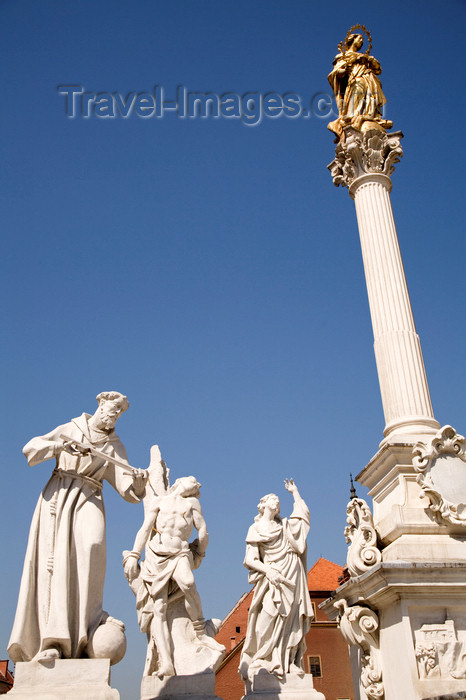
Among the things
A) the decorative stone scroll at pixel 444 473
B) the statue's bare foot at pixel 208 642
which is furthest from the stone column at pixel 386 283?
the statue's bare foot at pixel 208 642

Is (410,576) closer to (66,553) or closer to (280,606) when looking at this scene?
(280,606)

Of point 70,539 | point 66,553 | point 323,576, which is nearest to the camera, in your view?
point 66,553

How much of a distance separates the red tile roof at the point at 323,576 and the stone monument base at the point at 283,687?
21.3m

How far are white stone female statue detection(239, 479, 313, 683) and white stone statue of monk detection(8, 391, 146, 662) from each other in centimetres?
411

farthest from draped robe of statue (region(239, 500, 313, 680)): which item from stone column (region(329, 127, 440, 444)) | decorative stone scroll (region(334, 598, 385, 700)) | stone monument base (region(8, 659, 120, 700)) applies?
stone monument base (region(8, 659, 120, 700))

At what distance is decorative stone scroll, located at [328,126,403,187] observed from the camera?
12.4 meters

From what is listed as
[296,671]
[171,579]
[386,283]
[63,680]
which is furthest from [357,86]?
[63,680]

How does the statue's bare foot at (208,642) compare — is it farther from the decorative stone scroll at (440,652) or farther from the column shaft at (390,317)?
the column shaft at (390,317)

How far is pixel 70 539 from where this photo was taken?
228 inches

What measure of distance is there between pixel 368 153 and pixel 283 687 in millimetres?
9190

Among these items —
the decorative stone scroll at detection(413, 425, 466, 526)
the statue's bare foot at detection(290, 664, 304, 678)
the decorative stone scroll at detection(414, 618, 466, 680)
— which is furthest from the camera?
the statue's bare foot at detection(290, 664, 304, 678)

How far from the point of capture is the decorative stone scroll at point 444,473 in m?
8.88

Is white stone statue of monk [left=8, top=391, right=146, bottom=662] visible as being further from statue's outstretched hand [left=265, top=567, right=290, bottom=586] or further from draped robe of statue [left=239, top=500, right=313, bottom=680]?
draped robe of statue [left=239, top=500, right=313, bottom=680]

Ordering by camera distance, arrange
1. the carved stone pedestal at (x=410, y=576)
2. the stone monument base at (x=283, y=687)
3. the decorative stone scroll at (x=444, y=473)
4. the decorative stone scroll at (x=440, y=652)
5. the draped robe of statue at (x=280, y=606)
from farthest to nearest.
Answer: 1. the draped robe of statue at (x=280, y=606)
2. the decorative stone scroll at (x=444, y=473)
3. the stone monument base at (x=283, y=687)
4. the carved stone pedestal at (x=410, y=576)
5. the decorative stone scroll at (x=440, y=652)
